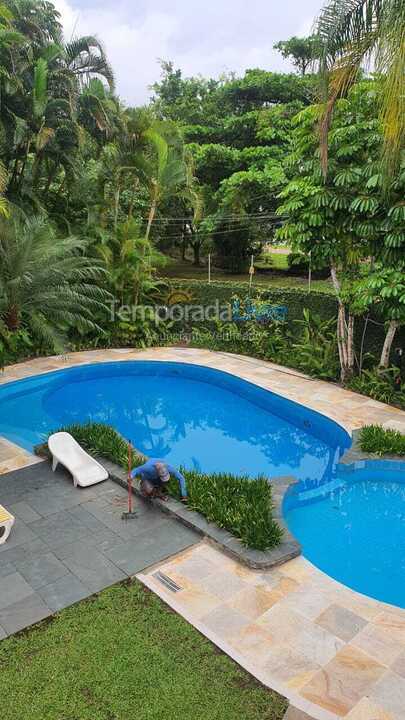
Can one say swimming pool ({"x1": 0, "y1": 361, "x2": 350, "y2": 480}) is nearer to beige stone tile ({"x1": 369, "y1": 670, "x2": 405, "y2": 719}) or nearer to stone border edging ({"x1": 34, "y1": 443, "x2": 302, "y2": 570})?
stone border edging ({"x1": 34, "y1": 443, "x2": 302, "y2": 570})

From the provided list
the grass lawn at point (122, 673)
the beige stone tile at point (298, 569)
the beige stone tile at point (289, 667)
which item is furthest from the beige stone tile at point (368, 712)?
the beige stone tile at point (298, 569)

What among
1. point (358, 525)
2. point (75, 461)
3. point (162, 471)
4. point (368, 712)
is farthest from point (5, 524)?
point (358, 525)

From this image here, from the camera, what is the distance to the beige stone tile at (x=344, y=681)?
375 cm

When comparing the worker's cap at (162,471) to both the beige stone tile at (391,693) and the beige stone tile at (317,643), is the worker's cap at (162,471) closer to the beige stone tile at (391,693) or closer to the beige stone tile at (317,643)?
the beige stone tile at (317,643)

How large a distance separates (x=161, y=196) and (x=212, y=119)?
9.77 metres

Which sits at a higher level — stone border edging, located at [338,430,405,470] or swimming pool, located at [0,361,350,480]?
stone border edging, located at [338,430,405,470]

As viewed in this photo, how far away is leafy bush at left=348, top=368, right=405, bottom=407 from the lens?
10.9m

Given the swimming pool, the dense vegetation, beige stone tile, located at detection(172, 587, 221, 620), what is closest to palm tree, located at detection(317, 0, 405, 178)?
the dense vegetation

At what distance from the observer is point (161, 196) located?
15914 millimetres

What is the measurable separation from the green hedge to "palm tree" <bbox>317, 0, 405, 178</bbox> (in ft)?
21.6

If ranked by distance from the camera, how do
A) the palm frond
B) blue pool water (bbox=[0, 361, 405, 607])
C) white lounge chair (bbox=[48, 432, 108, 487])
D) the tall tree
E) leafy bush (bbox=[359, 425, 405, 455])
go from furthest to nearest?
the tall tree, the palm frond, leafy bush (bbox=[359, 425, 405, 455]), white lounge chair (bbox=[48, 432, 108, 487]), blue pool water (bbox=[0, 361, 405, 607])

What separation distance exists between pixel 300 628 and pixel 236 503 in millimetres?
1919

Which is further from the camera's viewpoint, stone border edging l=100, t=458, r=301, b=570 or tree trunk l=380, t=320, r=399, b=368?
tree trunk l=380, t=320, r=399, b=368

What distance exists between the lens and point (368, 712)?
12.1 ft
